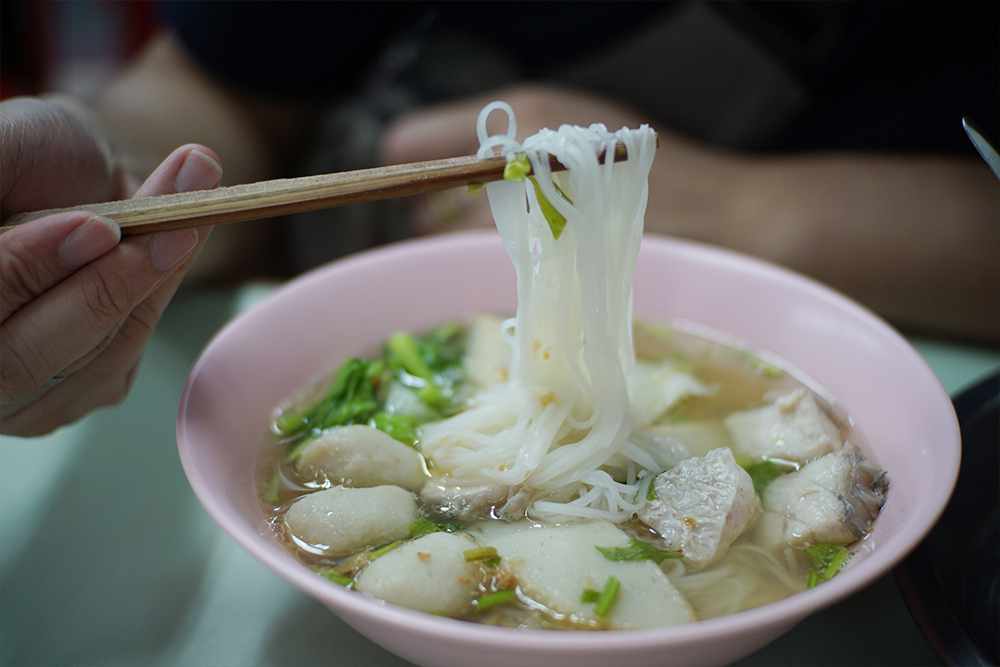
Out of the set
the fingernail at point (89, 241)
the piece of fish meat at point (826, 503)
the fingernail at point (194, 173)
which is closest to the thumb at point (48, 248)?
the fingernail at point (89, 241)

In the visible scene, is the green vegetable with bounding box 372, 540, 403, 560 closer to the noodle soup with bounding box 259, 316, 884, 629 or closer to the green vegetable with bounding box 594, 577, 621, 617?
the noodle soup with bounding box 259, 316, 884, 629

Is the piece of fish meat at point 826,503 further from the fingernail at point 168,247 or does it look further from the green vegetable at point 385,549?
the fingernail at point 168,247

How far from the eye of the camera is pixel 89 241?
1.00 metres

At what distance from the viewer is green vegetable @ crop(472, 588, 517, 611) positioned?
1073 mm

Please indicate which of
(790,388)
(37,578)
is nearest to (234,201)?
(37,578)

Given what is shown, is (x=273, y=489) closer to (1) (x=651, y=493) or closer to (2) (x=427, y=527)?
(2) (x=427, y=527)

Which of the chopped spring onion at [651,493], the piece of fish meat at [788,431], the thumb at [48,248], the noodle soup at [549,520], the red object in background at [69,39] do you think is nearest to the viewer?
the thumb at [48,248]

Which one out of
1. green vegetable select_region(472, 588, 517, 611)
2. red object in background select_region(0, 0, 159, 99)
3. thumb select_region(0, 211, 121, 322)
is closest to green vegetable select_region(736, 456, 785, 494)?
green vegetable select_region(472, 588, 517, 611)

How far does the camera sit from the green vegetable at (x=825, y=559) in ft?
3.73

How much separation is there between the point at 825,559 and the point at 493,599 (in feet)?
1.92

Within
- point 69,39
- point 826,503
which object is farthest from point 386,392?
point 69,39

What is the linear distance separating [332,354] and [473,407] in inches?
16.4

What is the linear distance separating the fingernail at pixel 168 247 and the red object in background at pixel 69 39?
3.92 m

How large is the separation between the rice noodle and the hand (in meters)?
0.57
